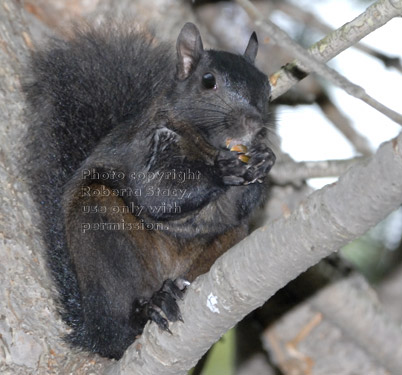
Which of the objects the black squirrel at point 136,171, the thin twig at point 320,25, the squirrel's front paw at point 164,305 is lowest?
the squirrel's front paw at point 164,305

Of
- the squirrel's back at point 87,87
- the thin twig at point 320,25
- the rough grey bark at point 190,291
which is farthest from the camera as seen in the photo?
the thin twig at point 320,25

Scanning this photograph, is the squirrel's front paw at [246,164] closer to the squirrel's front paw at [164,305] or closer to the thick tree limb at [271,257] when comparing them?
the squirrel's front paw at [164,305]

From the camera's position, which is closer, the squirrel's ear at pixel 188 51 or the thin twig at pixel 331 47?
the thin twig at pixel 331 47

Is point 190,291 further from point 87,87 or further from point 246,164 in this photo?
point 87,87

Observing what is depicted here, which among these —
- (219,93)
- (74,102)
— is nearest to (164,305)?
(219,93)

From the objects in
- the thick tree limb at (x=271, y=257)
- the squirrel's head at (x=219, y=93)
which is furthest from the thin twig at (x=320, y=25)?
the thick tree limb at (x=271, y=257)

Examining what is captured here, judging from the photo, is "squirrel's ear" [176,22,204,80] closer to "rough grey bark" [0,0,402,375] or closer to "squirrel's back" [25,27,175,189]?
"squirrel's back" [25,27,175,189]

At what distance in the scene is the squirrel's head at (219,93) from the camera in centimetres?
250

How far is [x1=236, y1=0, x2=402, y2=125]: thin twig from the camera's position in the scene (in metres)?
1.54

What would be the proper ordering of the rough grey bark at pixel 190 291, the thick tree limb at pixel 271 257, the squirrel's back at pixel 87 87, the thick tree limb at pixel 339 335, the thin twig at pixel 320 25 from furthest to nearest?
the thin twig at pixel 320 25, the thick tree limb at pixel 339 335, the squirrel's back at pixel 87 87, the rough grey bark at pixel 190 291, the thick tree limb at pixel 271 257

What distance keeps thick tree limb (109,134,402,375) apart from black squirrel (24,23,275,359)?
225mm

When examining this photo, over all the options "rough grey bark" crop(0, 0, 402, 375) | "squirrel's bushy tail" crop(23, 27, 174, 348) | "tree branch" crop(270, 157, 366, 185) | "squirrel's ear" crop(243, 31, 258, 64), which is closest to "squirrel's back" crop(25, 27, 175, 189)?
"squirrel's bushy tail" crop(23, 27, 174, 348)

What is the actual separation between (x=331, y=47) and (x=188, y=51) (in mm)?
675

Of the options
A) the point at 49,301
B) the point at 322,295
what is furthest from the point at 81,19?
the point at 322,295
